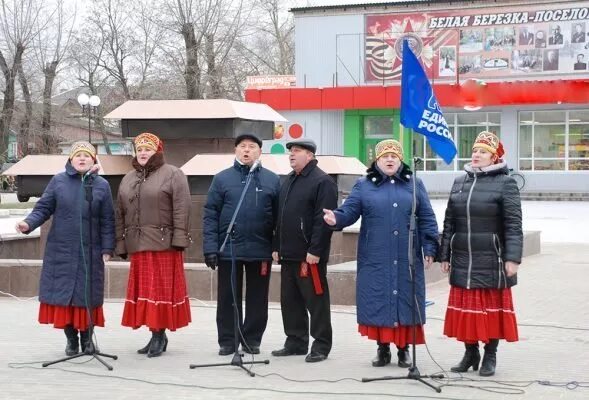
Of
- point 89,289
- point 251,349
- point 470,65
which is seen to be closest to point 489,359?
point 251,349

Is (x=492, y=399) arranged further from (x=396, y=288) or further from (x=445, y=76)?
(x=445, y=76)

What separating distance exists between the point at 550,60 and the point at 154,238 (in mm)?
33862

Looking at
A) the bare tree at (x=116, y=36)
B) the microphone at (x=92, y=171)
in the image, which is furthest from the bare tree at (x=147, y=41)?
the microphone at (x=92, y=171)

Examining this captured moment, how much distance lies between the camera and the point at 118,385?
23.0ft

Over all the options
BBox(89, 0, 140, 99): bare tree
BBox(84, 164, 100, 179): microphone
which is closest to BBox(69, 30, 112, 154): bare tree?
BBox(89, 0, 140, 99): bare tree

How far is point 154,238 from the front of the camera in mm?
7941

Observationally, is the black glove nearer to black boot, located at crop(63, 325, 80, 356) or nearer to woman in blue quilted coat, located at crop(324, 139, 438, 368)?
woman in blue quilted coat, located at crop(324, 139, 438, 368)

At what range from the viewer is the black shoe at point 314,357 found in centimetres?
786

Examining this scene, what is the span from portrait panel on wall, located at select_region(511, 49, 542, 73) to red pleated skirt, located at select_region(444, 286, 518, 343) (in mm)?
33834

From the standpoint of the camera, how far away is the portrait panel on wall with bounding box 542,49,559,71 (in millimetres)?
39250

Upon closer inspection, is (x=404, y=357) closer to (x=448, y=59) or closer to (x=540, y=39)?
(x=540, y=39)

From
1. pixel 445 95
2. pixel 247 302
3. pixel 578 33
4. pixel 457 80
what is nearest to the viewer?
pixel 247 302

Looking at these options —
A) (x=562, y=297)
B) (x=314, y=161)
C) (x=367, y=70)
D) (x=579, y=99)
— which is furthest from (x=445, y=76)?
(x=314, y=161)

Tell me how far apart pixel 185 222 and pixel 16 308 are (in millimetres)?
3493
